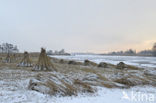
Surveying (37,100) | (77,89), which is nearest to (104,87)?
(77,89)

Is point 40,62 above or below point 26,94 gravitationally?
above

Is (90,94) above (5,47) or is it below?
below

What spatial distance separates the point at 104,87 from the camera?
289 inches

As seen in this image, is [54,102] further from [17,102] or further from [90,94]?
[90,94]

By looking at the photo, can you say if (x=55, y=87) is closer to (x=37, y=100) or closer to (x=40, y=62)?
(x=37, y=100)

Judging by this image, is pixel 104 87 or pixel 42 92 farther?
pixel 104 87

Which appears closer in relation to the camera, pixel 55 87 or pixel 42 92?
pixel 42 92

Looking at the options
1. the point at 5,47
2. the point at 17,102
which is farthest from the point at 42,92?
the point at 5,47

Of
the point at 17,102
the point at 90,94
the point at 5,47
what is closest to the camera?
the point at 17,102

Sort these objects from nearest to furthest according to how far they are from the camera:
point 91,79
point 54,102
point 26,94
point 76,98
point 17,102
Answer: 1. point 17,102
2. point 54,102
3. point 26,94
4. point 76,98
5. point 91,79

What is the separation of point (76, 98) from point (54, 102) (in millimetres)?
1118

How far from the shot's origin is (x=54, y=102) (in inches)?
181

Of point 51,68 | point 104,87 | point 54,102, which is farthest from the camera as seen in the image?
point 51,68

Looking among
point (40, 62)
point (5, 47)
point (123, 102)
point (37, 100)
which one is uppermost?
point (5, 47)
